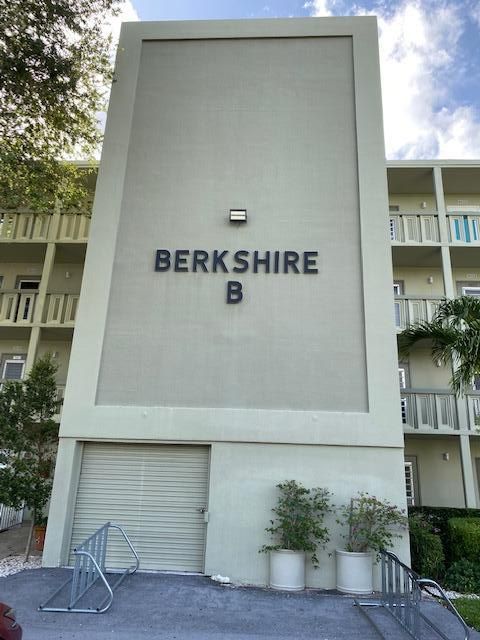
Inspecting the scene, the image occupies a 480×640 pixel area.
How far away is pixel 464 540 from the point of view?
376 inches

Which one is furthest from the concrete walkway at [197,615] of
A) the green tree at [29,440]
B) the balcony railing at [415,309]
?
the balcony railing at [415,309]

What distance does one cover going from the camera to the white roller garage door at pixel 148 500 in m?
9.25

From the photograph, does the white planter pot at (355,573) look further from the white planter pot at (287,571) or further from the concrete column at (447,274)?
A: the concrete column at (447,274)

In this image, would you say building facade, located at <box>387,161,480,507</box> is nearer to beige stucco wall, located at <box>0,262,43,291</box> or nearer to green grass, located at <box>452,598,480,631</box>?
green grass, located at <box>452,598,480,631</box>

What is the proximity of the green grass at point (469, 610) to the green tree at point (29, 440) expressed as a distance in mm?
7932

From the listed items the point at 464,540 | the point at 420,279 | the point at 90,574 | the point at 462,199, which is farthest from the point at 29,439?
the point at 462,199

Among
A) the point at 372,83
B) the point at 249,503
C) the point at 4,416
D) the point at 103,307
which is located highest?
the point at 372,83

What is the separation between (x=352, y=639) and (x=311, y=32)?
1289cm

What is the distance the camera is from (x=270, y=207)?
35.9ft

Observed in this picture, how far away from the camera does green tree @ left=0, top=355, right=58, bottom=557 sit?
964cm

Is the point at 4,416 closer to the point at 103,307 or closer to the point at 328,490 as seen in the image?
the point at 103,307

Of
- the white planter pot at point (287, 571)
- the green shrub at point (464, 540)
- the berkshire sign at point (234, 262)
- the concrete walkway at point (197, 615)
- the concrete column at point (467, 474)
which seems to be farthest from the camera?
the concrete column at point (467, 474)

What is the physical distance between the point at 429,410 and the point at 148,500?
840 centimetres

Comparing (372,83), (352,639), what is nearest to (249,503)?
(352,639)
